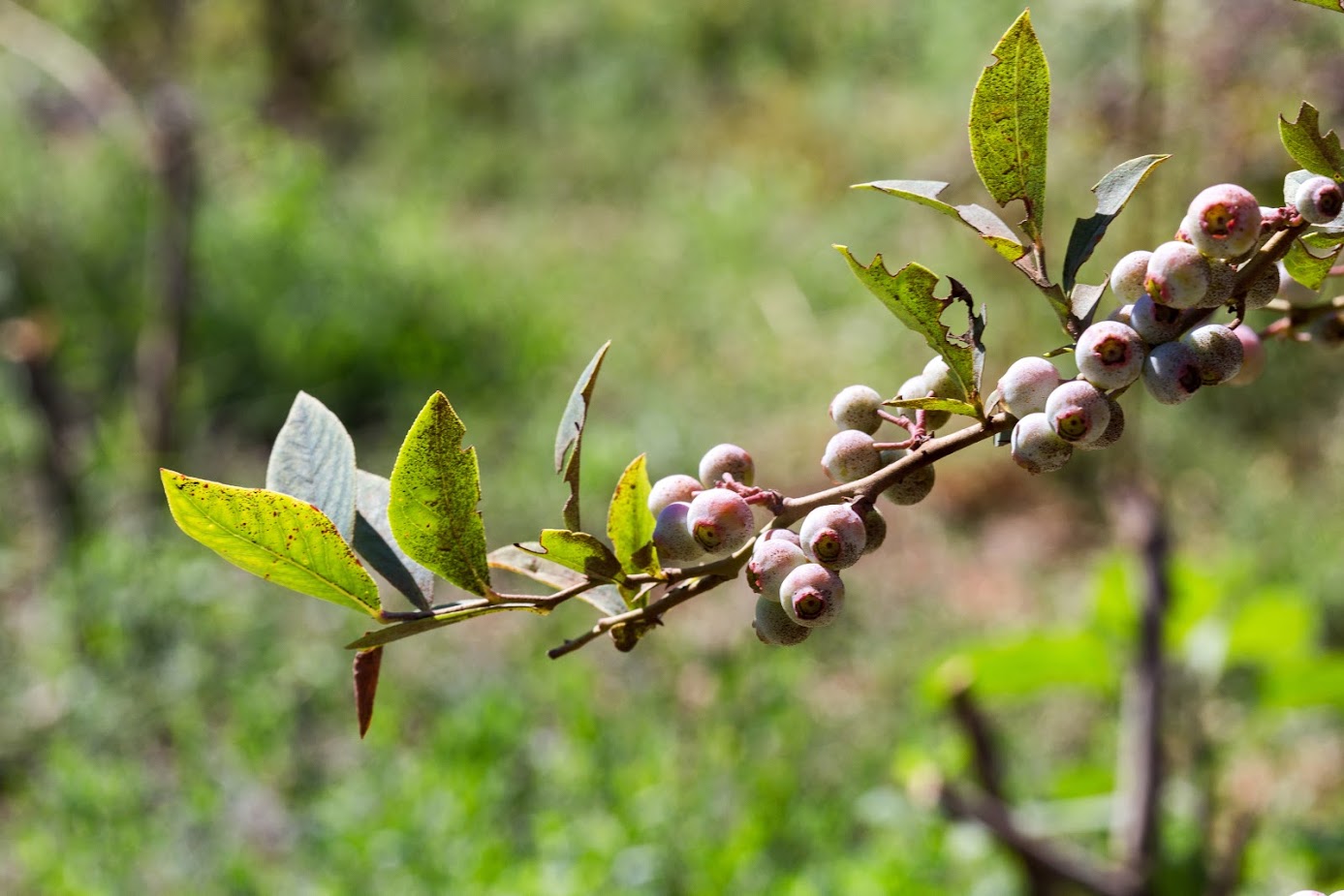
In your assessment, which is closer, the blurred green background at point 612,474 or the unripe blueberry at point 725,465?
the unripe blueberry at point 725,465

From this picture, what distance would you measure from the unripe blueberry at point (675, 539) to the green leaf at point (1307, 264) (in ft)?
0.57

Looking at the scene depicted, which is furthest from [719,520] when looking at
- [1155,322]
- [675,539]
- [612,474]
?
[612,474]

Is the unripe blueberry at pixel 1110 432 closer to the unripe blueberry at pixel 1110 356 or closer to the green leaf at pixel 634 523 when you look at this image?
the unripe blueberry at pixel 1110 356

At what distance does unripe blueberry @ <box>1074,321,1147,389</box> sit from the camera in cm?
31

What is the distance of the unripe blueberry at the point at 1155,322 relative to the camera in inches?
12.8

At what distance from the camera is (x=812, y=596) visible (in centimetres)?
32

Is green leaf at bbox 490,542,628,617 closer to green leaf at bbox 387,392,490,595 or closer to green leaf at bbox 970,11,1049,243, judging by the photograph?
green leaf at bbox 387,392,490,595

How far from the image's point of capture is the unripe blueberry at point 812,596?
315mm

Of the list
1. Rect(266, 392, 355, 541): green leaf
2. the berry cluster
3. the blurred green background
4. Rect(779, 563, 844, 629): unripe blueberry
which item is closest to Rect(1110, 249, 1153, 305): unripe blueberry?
the berry cluster

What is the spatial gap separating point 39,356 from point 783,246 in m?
3.09

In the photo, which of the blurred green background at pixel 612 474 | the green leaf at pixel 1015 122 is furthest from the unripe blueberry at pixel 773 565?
the blurred green background at pixel 612 474

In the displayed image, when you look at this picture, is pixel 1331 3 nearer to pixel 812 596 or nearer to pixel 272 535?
pixel 812 596

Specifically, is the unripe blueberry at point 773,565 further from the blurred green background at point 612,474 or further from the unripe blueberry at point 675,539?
the blurred green background at point 612,474

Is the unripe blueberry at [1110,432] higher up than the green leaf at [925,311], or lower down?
lower down
